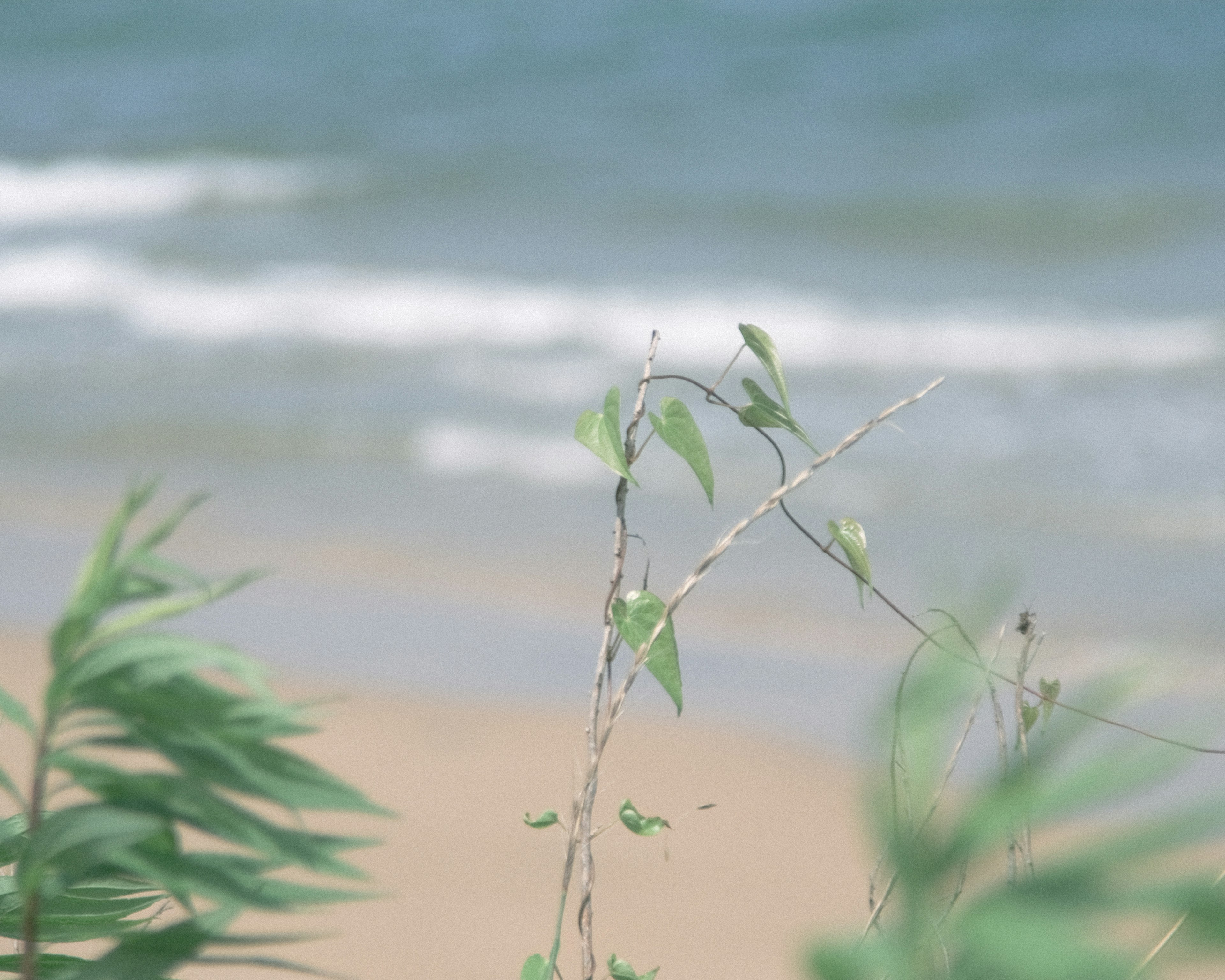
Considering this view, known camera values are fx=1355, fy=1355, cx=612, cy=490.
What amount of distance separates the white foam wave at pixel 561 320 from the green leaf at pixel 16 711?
6.05 metres

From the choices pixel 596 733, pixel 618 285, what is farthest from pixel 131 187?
pixel 596 733

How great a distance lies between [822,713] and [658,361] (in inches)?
126

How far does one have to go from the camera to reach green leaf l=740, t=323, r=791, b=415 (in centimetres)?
74

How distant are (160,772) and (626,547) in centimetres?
37

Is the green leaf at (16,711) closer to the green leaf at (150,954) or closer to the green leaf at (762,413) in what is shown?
the green leaf at (150,954)

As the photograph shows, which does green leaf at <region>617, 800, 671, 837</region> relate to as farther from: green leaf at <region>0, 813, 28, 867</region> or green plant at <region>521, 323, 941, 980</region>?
green leaf at <region>0, 813, 28, 867</region>

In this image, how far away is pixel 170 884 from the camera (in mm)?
389

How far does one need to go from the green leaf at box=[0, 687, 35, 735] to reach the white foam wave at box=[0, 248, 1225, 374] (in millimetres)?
6045

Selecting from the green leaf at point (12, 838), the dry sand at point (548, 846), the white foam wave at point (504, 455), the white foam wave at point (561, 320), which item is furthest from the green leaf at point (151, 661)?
the white foam wave at point (561, 320)

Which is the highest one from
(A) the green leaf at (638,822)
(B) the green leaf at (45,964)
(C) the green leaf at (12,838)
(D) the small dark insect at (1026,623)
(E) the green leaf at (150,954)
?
(D) the small dark insect at (1026,623)

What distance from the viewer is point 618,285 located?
25.9 feet

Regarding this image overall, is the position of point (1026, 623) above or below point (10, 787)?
above

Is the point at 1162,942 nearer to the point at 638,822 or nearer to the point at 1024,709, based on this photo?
the point at 1024,709

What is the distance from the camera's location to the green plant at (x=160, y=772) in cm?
38
